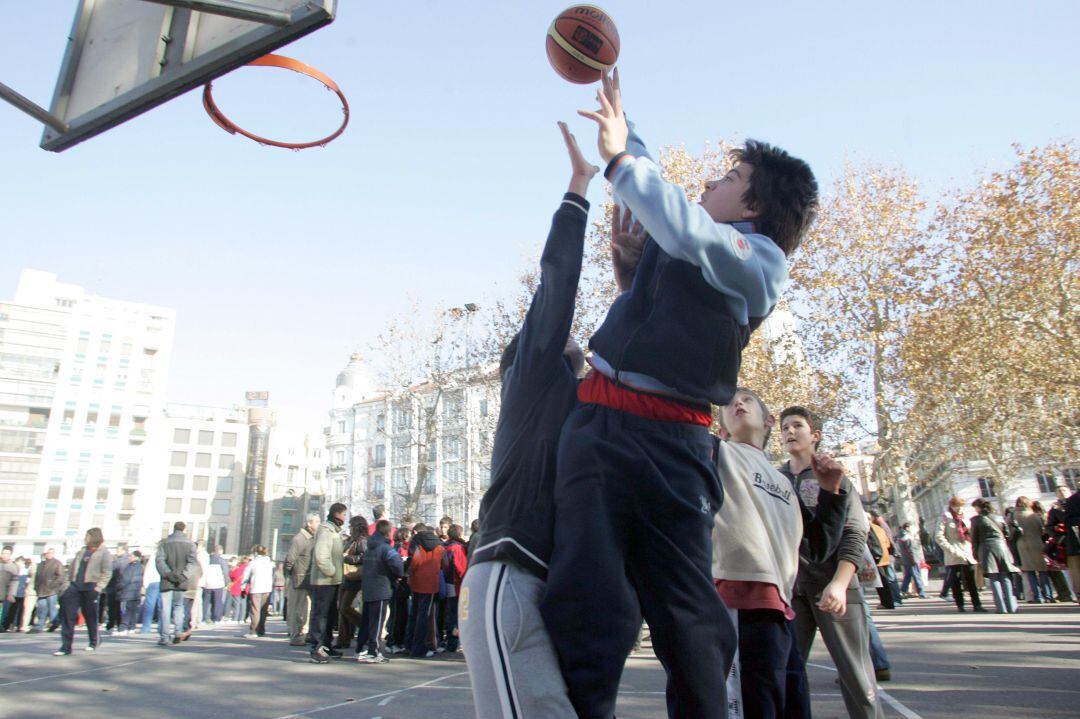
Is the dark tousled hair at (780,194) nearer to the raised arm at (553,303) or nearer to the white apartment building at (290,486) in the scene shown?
the raised arm at (553,303)

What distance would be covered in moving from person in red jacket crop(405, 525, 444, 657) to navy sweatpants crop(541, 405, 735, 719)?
28.9ft

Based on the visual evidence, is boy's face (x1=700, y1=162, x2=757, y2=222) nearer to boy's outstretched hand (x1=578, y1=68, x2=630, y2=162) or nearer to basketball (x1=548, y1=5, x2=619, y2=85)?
boy's outstretched hand (x1=578, y1=68, x2=630, y2=162)

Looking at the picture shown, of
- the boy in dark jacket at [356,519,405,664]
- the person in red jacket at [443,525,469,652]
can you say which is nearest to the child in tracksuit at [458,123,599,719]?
the boy in dark jacket at [356,519,405,664]

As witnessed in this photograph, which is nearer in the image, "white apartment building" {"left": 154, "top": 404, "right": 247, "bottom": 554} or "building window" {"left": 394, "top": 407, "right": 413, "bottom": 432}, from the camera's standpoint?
"building window" {"left": 394, "top": 407, "right": 413, "bottom": 432}

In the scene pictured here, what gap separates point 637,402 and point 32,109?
3838mm

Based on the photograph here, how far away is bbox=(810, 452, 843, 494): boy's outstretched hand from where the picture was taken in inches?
144

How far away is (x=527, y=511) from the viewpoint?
1.59m

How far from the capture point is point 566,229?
1.75 meters

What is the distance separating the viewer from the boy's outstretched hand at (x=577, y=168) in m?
1.85

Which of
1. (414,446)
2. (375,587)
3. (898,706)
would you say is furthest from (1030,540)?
(414,446)

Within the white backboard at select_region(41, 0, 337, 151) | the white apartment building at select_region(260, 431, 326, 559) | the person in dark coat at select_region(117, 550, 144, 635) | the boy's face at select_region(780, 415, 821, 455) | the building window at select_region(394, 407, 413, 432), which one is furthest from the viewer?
the white apartment building at select_region(260, 431, 326, 559)

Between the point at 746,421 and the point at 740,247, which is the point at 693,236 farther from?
the point at 746,421

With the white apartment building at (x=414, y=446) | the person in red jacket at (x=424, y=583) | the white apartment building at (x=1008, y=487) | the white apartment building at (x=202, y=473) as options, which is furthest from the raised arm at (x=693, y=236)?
the white apartment building at (x=202, y=473)

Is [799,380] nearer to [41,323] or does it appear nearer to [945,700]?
[945,700]
